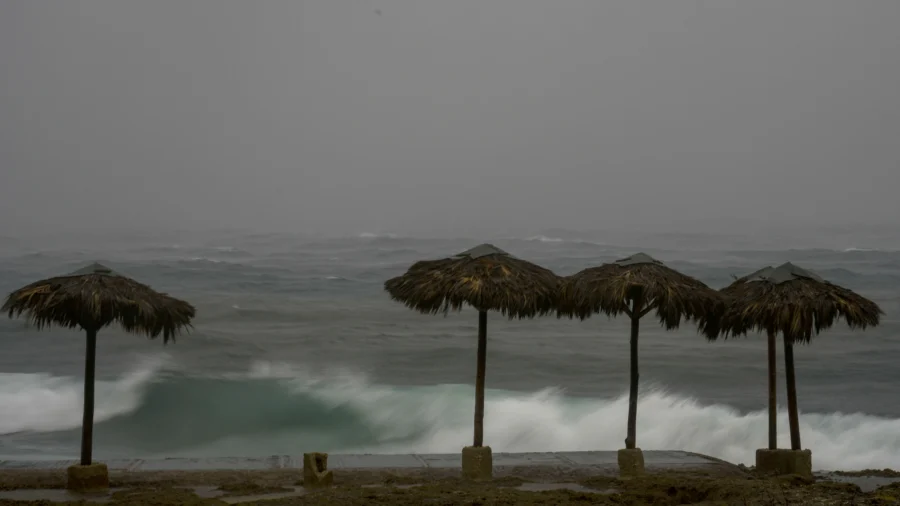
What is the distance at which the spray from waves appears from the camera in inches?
878

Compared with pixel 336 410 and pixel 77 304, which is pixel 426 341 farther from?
pixel 77 304

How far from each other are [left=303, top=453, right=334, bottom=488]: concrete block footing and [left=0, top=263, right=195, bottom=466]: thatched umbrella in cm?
229

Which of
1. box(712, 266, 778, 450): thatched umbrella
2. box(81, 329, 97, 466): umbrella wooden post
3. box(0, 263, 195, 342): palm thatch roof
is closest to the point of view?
box(0, 263, 195, 342): palm thatch roof

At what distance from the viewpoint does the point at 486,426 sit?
2408 centimetres

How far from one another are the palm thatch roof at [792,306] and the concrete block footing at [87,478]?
7.27 meters

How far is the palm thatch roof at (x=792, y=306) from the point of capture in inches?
456

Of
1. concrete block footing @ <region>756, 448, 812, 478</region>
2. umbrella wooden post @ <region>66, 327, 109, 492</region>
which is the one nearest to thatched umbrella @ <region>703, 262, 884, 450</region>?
concrete block footing @ <region>756, 448, 812, 478</region>

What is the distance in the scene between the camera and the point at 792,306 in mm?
11562

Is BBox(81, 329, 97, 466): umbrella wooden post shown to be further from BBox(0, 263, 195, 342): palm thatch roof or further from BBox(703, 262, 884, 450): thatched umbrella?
BBox(703, 262, 884, 450): thatched umbrella

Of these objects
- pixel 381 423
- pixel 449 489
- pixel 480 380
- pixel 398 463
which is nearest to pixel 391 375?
pixel 381 423

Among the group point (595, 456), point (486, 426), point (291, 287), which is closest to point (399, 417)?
point (486, 426)

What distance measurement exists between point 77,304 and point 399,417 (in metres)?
14.6

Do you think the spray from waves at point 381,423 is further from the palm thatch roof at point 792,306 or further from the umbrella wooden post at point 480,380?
the palm thatch roof at point 792,306

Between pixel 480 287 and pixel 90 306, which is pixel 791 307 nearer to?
pixel 480 287
